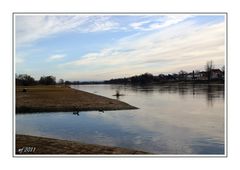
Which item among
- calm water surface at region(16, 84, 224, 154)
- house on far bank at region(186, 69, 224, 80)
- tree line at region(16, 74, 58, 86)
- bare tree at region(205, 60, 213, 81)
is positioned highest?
bare tree at region(205, 60, 213, 81)

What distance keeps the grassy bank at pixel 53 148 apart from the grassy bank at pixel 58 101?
0.36 meters

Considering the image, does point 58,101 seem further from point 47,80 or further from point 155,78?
point 155,78

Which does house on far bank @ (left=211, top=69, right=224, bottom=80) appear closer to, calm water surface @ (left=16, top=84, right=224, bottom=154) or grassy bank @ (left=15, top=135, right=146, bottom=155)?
calm water surface @ (left=16, top=84, right=224, bottom=154)

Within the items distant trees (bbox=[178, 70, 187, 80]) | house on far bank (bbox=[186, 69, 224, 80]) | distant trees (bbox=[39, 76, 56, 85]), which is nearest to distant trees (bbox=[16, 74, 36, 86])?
distant trees (bbox=[39, 76, 56, 85])

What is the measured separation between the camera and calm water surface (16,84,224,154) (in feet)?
12.8

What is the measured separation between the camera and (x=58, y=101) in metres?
4.12

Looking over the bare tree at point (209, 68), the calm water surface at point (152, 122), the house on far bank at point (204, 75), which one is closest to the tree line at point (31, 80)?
the calm water surface at point (152, 122)

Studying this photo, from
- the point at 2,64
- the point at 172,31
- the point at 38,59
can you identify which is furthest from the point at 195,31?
the point at 2,64

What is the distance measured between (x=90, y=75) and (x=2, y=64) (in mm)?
1027

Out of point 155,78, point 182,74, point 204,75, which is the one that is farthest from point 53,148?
point 204,75

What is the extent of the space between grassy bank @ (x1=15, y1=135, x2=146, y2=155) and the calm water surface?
0.22 feet

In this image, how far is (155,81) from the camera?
4113mm

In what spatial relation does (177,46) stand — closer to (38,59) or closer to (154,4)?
(154,4)

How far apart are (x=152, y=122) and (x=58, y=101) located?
3.85 ft
